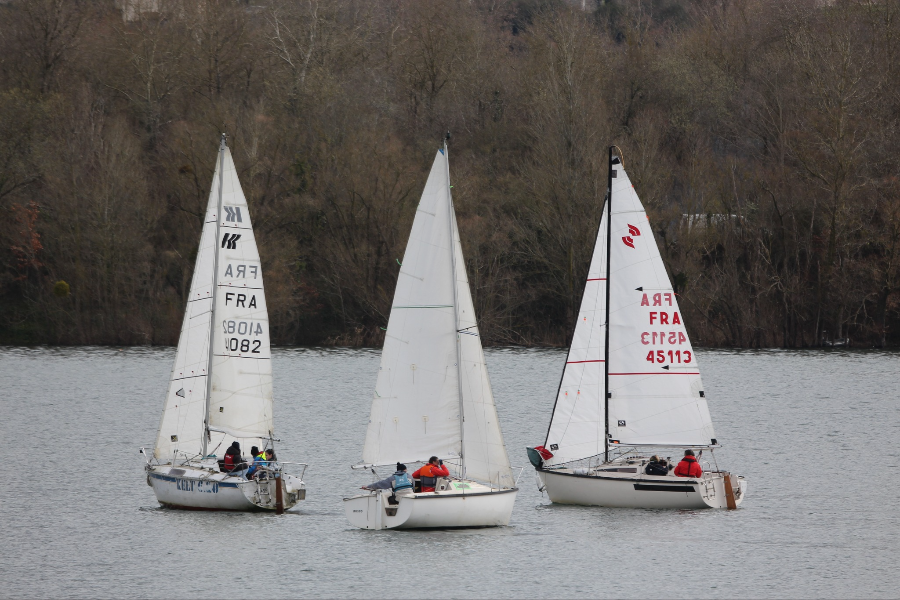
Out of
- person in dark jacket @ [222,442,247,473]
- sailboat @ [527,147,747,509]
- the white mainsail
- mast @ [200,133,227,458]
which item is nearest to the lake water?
sailboat @ [527,147,747,509]

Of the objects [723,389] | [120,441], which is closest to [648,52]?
[723,389]

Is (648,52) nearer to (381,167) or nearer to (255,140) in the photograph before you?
(381,167)

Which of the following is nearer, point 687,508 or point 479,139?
point 687,508

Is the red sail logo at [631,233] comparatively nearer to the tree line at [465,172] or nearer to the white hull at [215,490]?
the white hull at [215,490]

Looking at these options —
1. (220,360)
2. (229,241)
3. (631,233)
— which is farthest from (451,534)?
(229,241)

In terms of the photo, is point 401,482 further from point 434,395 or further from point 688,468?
point 688,468

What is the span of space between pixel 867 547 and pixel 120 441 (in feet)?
81.8

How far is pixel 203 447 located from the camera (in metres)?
29.6

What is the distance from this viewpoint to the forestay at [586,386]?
96.2 ft

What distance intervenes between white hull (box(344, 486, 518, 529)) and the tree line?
42714 millimetres

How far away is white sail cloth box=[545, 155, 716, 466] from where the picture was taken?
2928 centimetres

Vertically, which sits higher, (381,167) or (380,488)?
(381,167)

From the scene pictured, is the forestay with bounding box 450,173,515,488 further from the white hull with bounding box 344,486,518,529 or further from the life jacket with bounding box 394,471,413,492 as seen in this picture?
the life jacket with bounding box 394,471,413,492

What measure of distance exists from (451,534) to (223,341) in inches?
300
